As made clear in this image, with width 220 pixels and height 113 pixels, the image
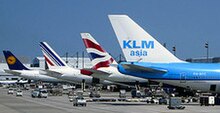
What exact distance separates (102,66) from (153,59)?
23.9m

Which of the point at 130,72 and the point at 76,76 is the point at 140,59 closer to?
the point at 130,72

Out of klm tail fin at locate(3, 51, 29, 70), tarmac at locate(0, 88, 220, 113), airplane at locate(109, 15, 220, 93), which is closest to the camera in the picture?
tarmac at locate(0, 88, 220, 113)

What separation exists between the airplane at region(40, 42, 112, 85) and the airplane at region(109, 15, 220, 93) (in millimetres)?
31785

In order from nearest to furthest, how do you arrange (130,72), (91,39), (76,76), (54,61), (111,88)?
(130,72), (91,39), (76,76), (54,61), (111,88)

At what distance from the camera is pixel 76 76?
9275 cm

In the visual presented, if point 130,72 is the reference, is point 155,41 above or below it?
above

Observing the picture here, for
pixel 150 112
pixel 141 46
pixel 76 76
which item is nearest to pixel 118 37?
pixel 141 46

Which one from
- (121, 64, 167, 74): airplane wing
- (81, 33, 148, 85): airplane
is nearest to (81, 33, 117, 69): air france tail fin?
(81, 33, 148, 85): airplane

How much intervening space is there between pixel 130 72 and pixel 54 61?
169ft

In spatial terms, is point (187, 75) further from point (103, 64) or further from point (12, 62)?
point (12, 62)

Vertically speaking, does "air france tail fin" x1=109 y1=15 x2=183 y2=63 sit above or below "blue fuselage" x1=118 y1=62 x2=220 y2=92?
above

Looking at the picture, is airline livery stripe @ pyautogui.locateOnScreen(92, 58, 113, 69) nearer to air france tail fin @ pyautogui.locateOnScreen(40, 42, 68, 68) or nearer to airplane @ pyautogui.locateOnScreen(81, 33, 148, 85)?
airplane @ pyautogui.locateOnScreen(81, 33, 148, 85)

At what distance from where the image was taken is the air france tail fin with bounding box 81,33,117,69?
76.4 meters

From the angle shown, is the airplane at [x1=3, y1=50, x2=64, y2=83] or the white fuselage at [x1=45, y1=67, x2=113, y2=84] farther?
the airplane at [x1=3, y1=50, x2=64, y2=83]
